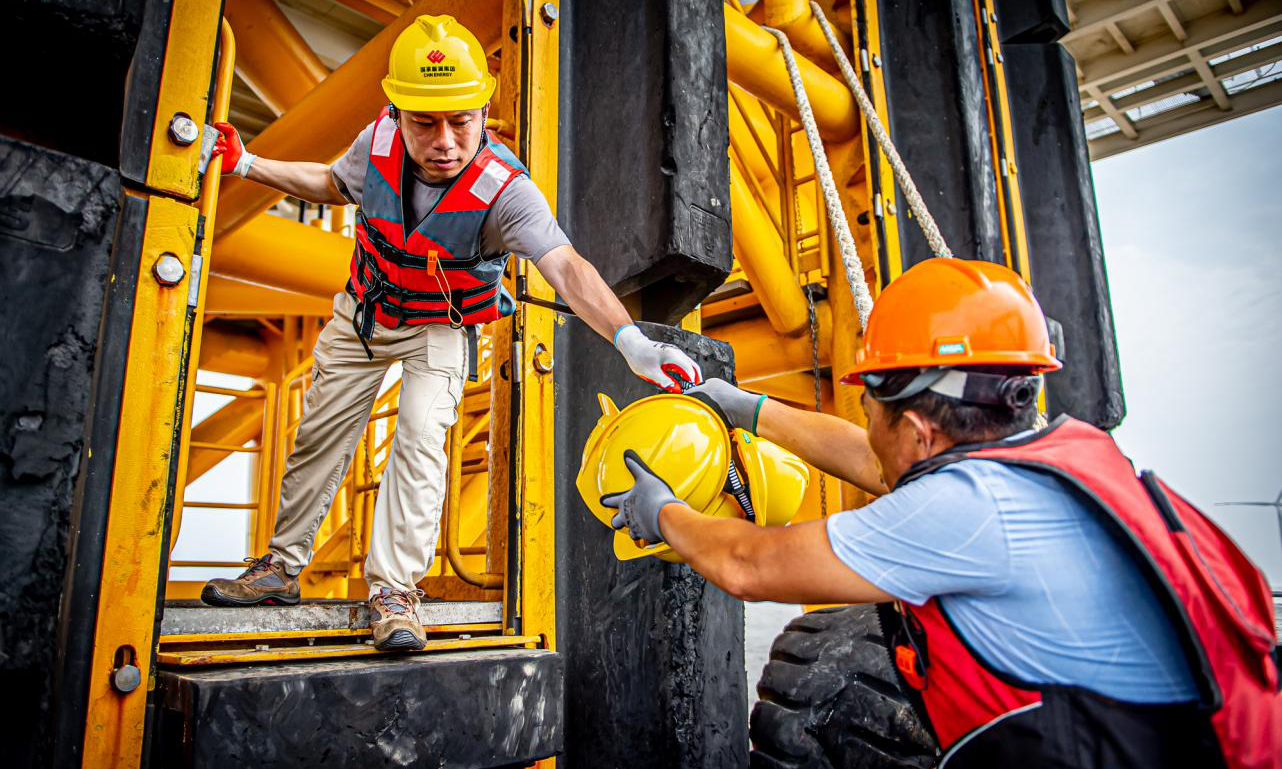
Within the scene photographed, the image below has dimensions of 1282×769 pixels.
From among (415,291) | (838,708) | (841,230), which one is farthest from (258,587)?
(841,230)

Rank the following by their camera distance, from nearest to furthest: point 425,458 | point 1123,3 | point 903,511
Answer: point 903,511 → point 425,458 → point 1123,3

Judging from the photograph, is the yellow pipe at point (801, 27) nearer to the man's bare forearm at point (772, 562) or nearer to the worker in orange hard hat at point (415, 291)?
the worker in orange hard hat at point (415, 291)

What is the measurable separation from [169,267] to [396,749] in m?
1.06

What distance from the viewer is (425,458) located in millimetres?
2521

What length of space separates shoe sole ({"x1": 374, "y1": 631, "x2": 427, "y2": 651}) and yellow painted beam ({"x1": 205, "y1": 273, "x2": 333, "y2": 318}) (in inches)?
157

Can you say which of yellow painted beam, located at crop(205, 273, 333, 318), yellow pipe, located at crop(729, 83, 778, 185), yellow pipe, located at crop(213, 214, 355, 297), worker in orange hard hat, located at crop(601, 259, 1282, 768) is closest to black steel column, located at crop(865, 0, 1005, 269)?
yellow pipe, located at crop(729, 83, 778, 185)

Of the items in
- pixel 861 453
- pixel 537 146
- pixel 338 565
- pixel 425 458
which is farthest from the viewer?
pixel 338 565

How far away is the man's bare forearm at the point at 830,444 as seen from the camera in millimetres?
2365

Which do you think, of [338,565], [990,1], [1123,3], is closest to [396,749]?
[338,565]

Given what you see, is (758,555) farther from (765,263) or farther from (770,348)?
(770,348)

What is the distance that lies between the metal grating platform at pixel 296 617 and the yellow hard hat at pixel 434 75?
4.37ft

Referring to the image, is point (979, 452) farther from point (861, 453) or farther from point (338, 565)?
point (338, 565)

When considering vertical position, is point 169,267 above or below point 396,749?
above

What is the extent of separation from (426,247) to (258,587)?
1.08 metres
